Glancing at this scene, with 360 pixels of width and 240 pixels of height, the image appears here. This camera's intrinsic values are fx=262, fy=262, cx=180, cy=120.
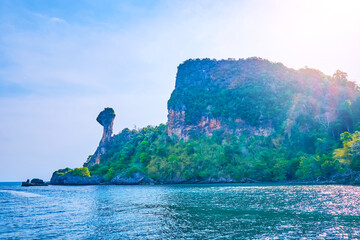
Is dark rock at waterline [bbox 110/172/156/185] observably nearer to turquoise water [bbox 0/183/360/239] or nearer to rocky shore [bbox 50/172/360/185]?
rocky shore [bbox 50/172/360/185]

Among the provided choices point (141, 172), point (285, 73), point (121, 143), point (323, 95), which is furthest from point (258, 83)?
point (121, 143)

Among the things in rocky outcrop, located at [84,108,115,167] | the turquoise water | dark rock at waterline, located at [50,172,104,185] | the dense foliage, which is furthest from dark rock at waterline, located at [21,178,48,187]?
the turquoise water

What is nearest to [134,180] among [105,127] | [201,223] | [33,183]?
[33,183]

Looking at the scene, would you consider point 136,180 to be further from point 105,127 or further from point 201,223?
point 201,223

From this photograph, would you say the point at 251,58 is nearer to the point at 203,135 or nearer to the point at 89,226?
the point at 203,135

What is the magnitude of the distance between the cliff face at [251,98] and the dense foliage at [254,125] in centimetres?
46

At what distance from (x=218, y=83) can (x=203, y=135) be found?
42.2m

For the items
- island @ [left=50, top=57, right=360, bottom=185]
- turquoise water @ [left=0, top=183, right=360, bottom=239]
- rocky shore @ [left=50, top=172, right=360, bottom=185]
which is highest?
island @ [left=50, top=57, right=360, bottom=185]

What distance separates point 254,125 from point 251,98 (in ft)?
65.4

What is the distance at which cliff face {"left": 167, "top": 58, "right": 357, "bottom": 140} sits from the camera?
13200 centimetres

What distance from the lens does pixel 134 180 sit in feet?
390

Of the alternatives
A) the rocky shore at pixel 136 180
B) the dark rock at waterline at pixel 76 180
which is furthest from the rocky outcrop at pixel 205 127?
the dark rock at waterline at pixel 76 180

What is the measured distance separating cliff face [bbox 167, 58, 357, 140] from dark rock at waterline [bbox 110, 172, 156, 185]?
3740cm

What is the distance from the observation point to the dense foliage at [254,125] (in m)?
105
